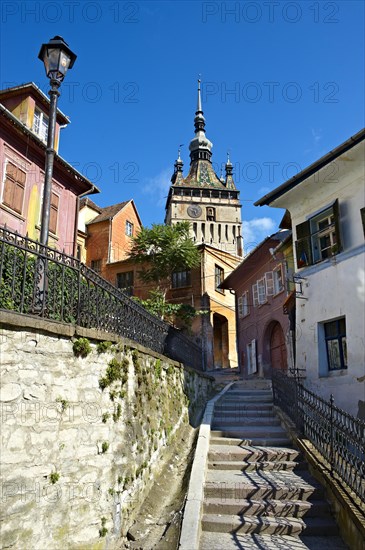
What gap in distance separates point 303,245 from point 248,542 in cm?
841

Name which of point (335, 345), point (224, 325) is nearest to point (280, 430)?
point (335, 345)

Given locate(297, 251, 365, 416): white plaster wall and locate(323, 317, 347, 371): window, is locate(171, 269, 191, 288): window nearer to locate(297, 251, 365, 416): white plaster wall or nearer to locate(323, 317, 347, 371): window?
locate(297, 251, 365, 416): white plaster wall

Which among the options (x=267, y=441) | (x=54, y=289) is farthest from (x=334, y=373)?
(x=54, y=289)

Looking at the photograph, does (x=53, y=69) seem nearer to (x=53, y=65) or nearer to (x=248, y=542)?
(x=53, y=65)

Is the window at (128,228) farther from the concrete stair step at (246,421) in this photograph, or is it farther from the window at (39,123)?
the concrete stair step at (246,421)

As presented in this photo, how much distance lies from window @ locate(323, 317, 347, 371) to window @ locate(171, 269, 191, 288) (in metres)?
19.7

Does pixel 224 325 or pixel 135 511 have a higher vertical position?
pixel 224 325

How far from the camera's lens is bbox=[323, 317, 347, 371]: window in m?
10.9

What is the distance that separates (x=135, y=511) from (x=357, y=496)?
3.34m

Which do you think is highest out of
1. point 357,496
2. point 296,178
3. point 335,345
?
point 296,178

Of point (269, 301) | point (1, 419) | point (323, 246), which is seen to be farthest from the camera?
point (269, 301)

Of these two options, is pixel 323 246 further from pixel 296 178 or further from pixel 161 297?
pixel 161 297

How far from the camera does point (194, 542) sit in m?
5.54

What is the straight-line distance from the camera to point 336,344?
436 inches
